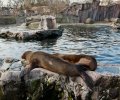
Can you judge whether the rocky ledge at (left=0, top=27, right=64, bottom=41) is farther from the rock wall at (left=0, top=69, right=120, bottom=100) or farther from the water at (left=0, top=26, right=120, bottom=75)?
the rock wall at (left=0, top=69, right=120, bottom=100)

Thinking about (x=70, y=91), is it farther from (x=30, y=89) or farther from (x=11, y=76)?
(x=11, y=76)

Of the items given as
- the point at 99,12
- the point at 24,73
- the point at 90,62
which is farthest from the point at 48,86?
the point at 99,12

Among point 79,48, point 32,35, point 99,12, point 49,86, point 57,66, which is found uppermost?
point 57,66

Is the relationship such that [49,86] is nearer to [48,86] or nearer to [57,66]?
[48,86]

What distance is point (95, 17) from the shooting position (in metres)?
81.9

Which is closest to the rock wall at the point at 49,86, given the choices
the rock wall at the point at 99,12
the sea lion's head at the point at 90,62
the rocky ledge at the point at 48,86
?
the rocky ledge at the point at 48,86

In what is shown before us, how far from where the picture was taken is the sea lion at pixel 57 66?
9.07 meters

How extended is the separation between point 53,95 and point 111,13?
74.7 metres

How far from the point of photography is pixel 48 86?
369 inches

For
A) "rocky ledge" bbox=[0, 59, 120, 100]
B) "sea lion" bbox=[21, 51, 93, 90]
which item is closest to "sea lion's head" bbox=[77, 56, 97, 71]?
"sea lion" bbox=[21, 51, 93, 90]

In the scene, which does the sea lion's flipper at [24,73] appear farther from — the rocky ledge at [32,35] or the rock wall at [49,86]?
the rocky ledge at [32,35]

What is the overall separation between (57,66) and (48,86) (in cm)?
62

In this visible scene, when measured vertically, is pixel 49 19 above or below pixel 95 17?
above

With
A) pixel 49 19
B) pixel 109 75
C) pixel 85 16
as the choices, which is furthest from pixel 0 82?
pixel 85 16
